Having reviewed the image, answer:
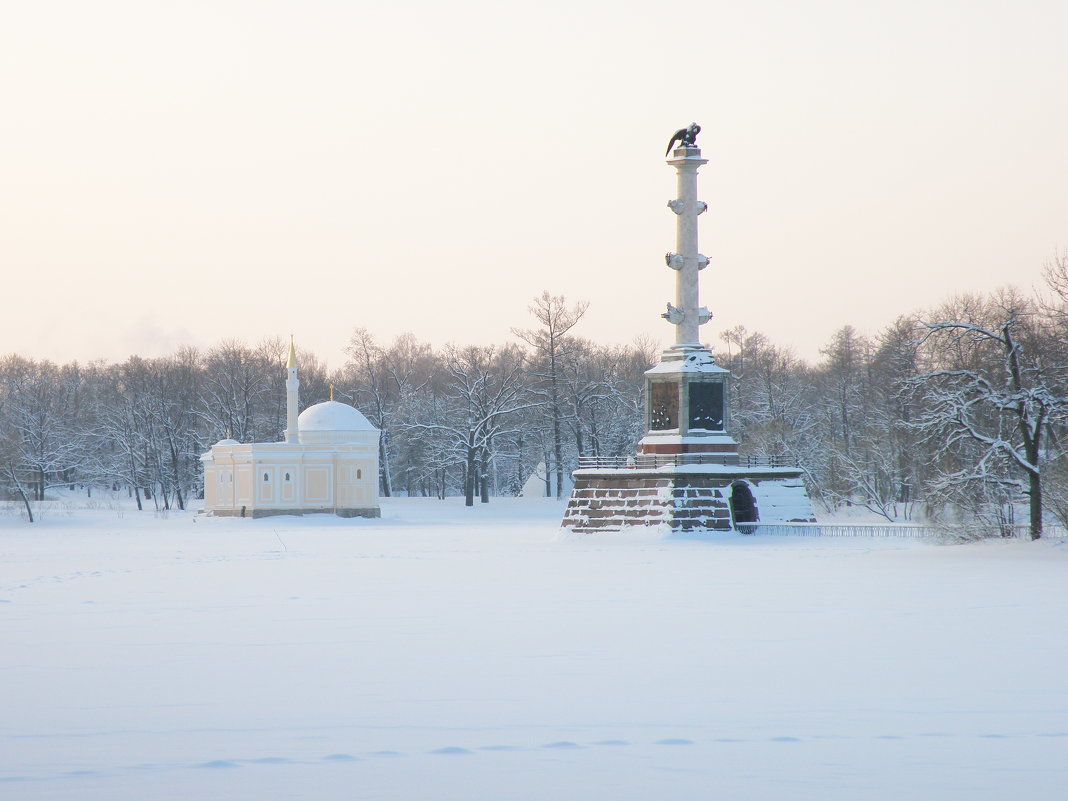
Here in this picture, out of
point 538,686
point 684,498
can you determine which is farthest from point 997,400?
point 538,686

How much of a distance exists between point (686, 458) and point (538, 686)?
87.7 ft

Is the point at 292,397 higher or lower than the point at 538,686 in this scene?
higher

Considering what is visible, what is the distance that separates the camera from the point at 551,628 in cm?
1534

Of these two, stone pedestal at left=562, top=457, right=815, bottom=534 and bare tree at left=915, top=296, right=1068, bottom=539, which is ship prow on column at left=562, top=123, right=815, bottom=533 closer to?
stone pedestal at left=562, top=457, right=815, bottom=534

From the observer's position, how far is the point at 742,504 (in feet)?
129

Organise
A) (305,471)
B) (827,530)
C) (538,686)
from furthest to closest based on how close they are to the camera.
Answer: (305,471)
(827,530)
(538,686)

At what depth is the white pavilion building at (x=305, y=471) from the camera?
59562mm

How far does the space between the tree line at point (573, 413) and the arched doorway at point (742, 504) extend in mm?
4783

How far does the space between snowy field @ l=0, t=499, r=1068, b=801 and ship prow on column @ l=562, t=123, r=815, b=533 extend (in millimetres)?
13060

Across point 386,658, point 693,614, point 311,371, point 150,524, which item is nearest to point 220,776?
point 386,658

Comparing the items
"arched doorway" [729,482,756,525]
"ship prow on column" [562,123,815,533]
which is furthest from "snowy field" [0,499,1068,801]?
"arched doorway" [729,482,756,525]

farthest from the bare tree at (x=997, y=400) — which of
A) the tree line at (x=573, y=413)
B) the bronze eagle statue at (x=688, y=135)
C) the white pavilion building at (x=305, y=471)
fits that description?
the white pavilion building at (x=305, y=471)

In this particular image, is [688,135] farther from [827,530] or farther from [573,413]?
[573,413]

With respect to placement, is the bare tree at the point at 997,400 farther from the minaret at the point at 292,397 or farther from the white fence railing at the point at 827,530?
the minaret at the point at 292,397
